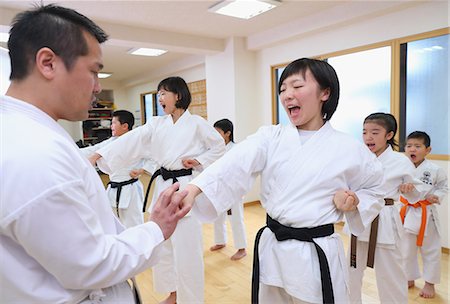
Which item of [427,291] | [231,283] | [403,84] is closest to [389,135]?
[427,291]

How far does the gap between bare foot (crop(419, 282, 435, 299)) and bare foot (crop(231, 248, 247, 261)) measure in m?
1.62

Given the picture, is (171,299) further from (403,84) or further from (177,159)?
(403,84)

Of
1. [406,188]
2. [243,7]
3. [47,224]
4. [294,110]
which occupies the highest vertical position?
[243,7]

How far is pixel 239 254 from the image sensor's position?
3.36m

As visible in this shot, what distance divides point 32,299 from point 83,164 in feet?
1.02

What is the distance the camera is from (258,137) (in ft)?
4.45

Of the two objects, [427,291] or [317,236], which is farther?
[427,291]

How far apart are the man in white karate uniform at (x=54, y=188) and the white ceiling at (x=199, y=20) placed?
122 inches

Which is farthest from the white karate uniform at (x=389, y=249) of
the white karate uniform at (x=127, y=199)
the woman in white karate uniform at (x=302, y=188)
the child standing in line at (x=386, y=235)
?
the white karate uniform at (x=127, y=199)

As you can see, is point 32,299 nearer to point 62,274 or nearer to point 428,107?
point 62,274

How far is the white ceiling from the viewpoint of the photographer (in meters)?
3.56

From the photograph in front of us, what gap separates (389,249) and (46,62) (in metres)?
2.09

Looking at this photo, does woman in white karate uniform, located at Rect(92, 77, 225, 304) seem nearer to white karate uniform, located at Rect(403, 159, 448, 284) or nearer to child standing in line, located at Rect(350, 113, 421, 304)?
child standing in line, located at Rect(350, 113, 421, 304)

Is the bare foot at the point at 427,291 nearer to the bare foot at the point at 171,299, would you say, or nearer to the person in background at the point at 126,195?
the bare foot at the point at 171,299
